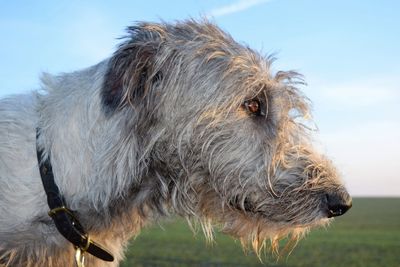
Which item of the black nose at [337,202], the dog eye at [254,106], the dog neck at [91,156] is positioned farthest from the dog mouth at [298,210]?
the dog neck at [91,156]

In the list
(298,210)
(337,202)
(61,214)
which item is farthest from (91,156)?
(337,202)

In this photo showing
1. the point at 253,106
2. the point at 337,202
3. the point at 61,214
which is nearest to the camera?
the point at 61,214

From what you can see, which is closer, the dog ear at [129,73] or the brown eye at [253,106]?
the dog ear at [129,73]

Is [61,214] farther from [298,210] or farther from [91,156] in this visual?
[298,210]

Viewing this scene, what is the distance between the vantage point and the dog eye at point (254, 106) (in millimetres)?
4273

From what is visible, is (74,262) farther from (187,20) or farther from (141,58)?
(187,20)

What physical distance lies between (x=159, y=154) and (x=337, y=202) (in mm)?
1364

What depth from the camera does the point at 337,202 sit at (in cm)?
415

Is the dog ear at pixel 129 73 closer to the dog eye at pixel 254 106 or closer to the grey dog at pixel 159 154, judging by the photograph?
the grey dog at pixel 159 154

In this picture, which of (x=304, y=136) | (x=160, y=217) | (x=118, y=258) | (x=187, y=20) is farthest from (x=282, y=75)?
(x=118, y=258)

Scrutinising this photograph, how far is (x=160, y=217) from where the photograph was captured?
4363 millimetres

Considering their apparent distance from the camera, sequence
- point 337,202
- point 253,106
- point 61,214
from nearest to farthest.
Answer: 1. point 61,214
2. point 337,202
3. point 253,106

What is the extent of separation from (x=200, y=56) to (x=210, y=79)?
221 millimetres

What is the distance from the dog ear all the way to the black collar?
624 mm
